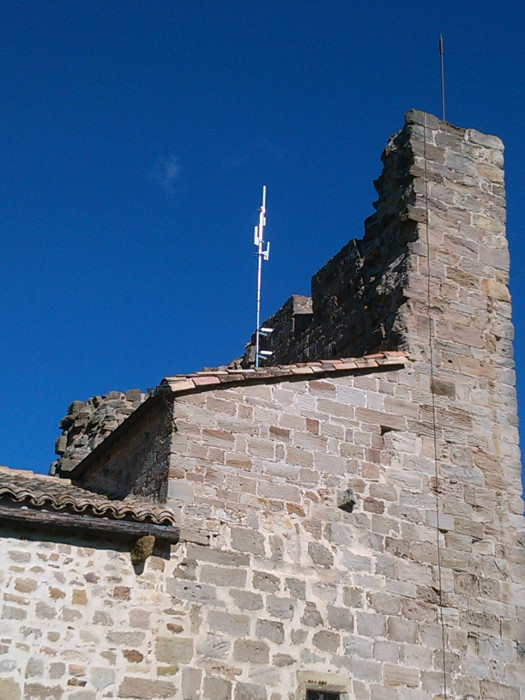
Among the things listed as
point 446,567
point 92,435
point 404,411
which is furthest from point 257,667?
point 92,435

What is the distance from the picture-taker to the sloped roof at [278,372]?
9.49 m

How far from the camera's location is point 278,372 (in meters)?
9.99

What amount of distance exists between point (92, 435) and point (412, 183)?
5240 millimetres

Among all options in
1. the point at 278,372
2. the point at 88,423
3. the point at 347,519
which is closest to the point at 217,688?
the point at 347,519

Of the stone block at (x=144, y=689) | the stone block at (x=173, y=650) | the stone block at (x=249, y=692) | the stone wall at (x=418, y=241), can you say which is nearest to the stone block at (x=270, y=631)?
the stone block at (x=249, y=692)

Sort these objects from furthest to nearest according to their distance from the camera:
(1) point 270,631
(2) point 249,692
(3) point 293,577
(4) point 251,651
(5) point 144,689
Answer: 1. (3) point 293,577
2. (1) point 270,631
3. (4) point 251,651
4. (2) point 249,692
5. (5) point 144,689

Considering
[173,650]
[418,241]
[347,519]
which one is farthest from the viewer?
[418,241]

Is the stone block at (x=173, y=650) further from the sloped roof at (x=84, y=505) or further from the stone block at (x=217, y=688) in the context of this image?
the sloped roof at (x=84, y=505)

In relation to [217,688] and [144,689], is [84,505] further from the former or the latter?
[217,688]

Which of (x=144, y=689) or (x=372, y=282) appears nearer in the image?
(x=144, y=689)

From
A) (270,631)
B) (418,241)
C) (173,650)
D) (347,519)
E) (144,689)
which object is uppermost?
(418,241)

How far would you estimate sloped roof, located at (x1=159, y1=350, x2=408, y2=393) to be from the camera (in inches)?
374

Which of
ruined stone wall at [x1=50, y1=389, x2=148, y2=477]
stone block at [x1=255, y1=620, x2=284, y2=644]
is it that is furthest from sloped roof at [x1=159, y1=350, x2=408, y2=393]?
ruined stone wall at [x1=50, y1=389, x2=148, y2=477]

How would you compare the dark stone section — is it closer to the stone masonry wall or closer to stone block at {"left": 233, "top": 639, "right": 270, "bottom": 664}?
the stone masonry wall
